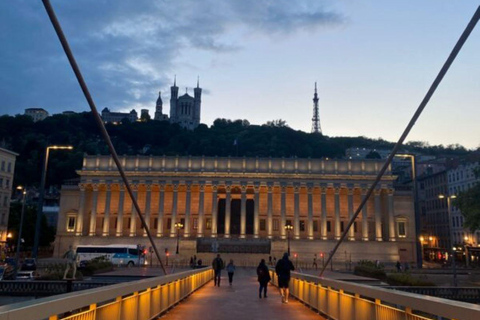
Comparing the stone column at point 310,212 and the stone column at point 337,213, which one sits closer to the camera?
the stone column at point 310,212

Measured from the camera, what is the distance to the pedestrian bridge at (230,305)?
17.6ft

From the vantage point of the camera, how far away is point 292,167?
283ft

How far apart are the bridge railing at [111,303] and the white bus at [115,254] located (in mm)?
46718

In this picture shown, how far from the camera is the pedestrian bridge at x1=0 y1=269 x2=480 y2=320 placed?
5367mm

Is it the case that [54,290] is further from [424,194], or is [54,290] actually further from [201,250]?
[424,194]

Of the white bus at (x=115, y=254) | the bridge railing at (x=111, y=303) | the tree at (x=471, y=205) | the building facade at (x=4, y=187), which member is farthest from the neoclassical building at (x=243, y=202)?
the bridge railing at (x=111, y=303)

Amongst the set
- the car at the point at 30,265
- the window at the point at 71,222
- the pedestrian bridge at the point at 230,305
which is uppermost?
the window at the point at 71,222

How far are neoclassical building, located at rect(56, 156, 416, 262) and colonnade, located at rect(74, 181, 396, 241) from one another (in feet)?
0.62

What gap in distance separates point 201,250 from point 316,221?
24.2 m

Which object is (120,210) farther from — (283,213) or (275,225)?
(283,213)

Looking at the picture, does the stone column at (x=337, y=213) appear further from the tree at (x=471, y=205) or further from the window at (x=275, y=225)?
the tree at (x=471, y=205)

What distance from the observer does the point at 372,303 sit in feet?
29.2

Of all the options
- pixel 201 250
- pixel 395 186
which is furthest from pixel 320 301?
pixel 395 186

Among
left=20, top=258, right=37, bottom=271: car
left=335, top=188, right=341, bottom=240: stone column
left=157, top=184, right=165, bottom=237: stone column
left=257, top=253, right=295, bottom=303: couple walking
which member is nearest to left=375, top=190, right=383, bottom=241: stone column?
left=335, top=188, right=341, bottom=240: stone column
